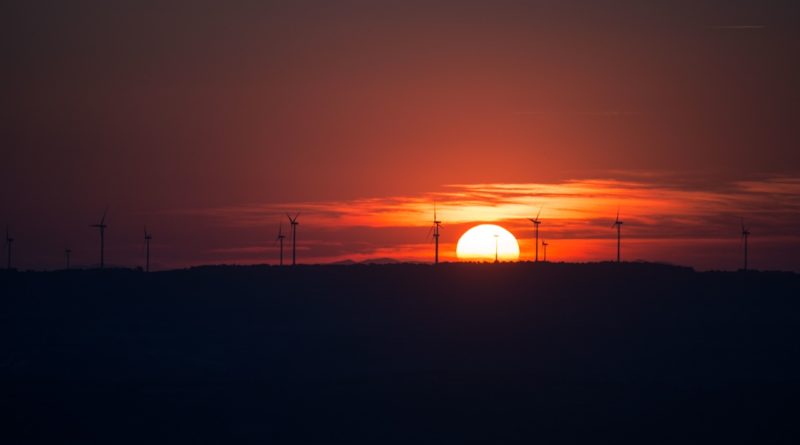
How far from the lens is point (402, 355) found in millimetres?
119938

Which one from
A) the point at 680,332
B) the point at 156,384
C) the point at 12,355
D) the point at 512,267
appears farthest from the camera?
the point at 512,267

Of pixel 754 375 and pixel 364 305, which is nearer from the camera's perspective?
pixel 754 375

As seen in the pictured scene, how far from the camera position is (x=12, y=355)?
114438mm

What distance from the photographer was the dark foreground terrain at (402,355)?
319 ft

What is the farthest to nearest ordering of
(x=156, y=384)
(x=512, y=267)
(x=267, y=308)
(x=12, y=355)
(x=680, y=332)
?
(x=512, y=267) → (x=267, y=308) → (x=680, y=332) → (x=12, y=355) → (x=156, y=384)

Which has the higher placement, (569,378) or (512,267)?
(512,267)

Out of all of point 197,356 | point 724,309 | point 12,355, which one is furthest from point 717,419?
point 12,355

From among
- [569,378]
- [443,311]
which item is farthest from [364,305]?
[569,378]

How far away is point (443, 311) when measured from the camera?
138500mm

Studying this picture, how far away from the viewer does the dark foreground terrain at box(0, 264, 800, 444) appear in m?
97.1

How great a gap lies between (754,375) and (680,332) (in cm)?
1461

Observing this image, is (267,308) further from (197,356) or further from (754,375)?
(754,375)

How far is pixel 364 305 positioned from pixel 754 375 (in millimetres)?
45371

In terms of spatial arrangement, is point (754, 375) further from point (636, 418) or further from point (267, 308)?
point (267, 308)
